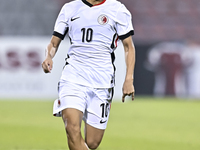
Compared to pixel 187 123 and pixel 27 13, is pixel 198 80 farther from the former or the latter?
pixel 27 13

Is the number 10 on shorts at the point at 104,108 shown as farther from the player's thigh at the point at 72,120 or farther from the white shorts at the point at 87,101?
the player's thigh at the point at 72,120

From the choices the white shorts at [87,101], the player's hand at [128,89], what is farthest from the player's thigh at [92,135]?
the player's hand at [128,89]

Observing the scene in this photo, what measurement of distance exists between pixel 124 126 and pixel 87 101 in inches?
214

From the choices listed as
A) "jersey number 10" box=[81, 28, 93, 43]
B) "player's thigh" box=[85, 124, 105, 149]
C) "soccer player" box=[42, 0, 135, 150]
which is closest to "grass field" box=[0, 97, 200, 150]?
"player's thigh" box=[85, 124, 105, 149]

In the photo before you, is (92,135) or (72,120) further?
(92,135)

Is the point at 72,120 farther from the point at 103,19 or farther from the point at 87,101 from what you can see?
the point at 103,19

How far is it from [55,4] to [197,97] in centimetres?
781

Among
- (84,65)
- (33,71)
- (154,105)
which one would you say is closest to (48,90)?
(33,71)

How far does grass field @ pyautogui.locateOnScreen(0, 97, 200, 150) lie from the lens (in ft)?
26.1

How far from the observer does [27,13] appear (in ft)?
68.5

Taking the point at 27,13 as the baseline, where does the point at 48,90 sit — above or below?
below

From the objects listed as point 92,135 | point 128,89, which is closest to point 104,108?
point 92,135

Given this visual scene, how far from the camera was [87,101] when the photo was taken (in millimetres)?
5219

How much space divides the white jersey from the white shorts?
0.24 ft
